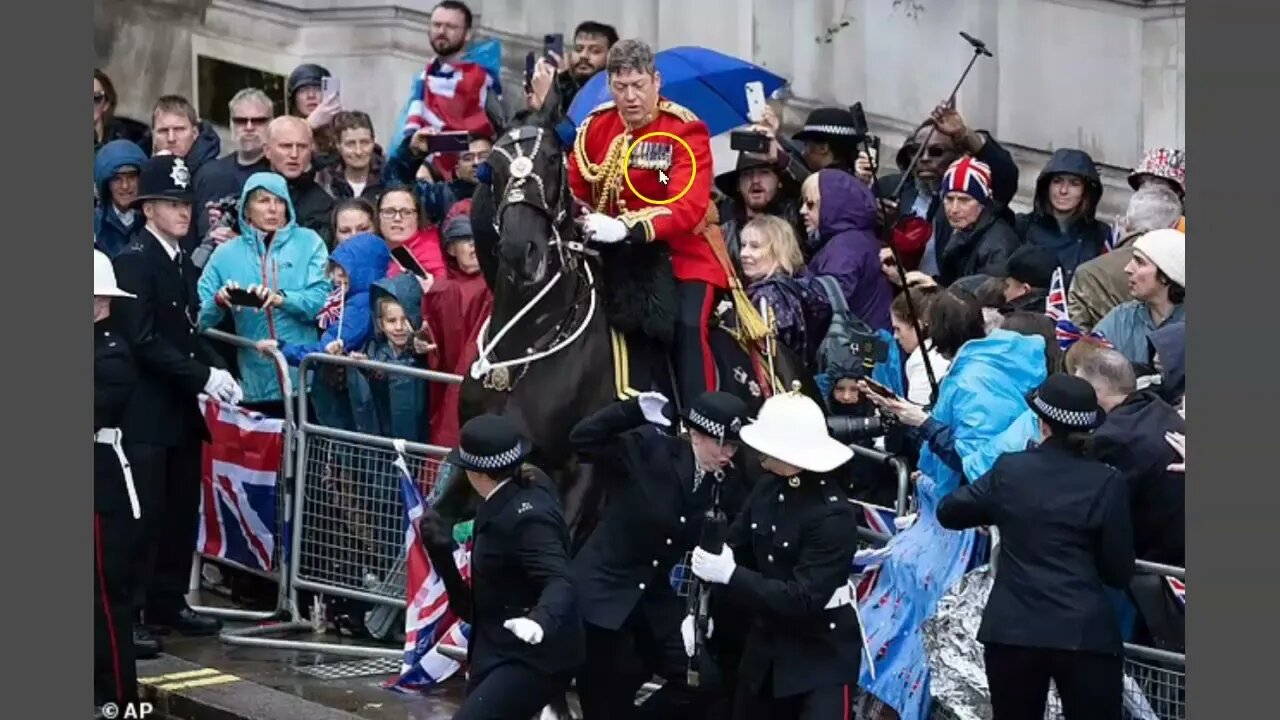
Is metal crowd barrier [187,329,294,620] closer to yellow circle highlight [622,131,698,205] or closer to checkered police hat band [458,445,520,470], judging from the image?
yellow circle highlight [622,131,698,205]

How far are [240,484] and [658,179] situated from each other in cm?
357

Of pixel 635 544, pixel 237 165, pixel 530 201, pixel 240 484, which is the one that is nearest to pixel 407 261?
pixel 240 484

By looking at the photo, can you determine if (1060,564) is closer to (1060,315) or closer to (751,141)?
(1060,315)

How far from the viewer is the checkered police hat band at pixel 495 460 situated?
11438 millimetres

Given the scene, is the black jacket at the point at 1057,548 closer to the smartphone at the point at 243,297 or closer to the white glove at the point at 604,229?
the white glove at the point at 604,229

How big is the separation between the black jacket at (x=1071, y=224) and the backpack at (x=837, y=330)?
1.04m

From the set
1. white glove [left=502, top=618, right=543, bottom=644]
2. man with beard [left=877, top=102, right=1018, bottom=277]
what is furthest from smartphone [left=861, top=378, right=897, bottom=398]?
man with beard [left=877, top=102, right=1018, bottom=277]

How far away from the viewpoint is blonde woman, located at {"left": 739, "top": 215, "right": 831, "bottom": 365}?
14312mm

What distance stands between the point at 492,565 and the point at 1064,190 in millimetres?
4878

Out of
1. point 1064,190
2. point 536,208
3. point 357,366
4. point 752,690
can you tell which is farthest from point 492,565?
point 1064,190

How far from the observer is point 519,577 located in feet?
37.6

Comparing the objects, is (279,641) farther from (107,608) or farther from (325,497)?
(107,608)

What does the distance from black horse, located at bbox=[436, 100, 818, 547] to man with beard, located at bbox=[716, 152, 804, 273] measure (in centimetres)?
200

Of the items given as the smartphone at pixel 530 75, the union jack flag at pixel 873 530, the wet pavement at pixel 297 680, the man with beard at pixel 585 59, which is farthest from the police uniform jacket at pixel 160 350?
the union jack flag at pixel 873 530
